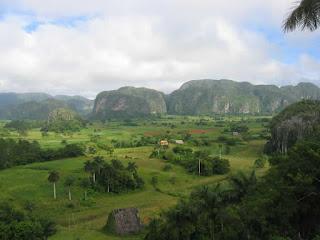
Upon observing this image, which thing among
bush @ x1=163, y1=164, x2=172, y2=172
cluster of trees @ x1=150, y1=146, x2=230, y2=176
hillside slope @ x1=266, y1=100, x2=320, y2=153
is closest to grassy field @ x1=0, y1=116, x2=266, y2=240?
bush @ x1=163, y1=164, x2=172, y2=172

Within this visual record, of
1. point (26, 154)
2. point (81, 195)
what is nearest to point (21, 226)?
point (81, 195)

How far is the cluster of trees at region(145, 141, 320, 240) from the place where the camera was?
2158 cm

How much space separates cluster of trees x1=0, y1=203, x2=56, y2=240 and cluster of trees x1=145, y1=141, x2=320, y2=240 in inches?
333

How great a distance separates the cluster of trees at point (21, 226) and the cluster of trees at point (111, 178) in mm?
23978

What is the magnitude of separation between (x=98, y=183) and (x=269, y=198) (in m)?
39.2

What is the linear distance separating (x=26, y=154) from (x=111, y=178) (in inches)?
1125

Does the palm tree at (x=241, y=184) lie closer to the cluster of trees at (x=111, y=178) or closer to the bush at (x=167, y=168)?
the cluster of trees at (x=111, y=178)

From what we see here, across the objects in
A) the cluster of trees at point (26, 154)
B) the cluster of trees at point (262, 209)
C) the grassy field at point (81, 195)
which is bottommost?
the grassy field at point (81, 195)

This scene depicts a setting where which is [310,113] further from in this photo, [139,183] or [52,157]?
[52,157]

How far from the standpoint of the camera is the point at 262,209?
76.3 feet

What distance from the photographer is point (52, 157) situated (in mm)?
81625

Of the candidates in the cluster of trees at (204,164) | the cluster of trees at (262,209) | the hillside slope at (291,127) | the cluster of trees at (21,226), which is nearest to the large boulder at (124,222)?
the cluster of trees at (262,209)

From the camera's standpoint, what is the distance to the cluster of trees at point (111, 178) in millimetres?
58344

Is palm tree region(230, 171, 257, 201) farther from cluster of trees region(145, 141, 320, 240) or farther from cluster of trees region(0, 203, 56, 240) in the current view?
cluster of trees region(0, 203, 56, 240)
